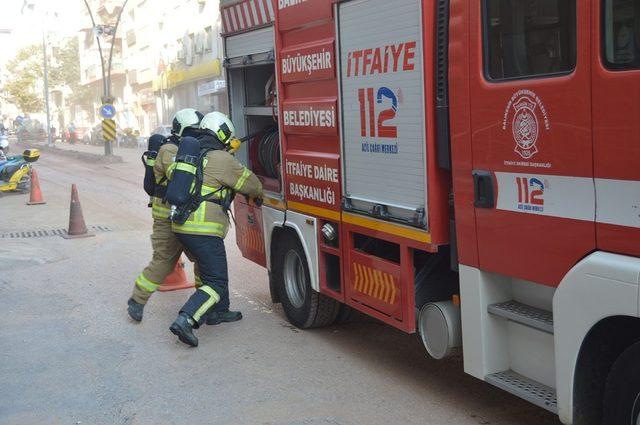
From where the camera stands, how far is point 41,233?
39.5ft

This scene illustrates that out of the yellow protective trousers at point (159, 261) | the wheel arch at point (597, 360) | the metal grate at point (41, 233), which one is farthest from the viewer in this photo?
the metal grate at point (41, 233)

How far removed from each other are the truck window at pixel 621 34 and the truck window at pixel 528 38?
18 cm

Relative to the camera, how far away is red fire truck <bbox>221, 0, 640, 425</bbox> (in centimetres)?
310

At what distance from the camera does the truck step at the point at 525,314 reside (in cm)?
357

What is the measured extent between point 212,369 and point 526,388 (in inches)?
96.7

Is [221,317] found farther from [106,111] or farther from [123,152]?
[123,152]

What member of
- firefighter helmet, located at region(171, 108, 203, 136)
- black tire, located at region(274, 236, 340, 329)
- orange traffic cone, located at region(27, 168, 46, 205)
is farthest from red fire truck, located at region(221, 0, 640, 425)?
orange traffic cone, located at region(27, 168, 46, 205)

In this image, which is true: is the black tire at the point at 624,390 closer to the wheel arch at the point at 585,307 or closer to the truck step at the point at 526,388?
the wheel arch at the point at 585,307

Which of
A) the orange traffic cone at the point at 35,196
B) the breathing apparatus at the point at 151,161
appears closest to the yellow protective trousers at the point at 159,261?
the breathing apparatus at the point at 151,161

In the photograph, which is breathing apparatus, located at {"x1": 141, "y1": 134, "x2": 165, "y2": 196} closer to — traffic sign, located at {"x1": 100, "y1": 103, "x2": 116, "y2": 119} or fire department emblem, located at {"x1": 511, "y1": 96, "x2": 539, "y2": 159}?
fire department emblem, located at {"x1": 511, "y1": 96, "x2": 539, "y2": 159}

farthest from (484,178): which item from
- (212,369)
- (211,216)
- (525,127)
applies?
(211,216)

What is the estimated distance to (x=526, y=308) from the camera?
3768 mm

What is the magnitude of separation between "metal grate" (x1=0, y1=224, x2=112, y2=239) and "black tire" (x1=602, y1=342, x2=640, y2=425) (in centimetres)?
999

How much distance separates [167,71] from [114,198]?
1143 inches
